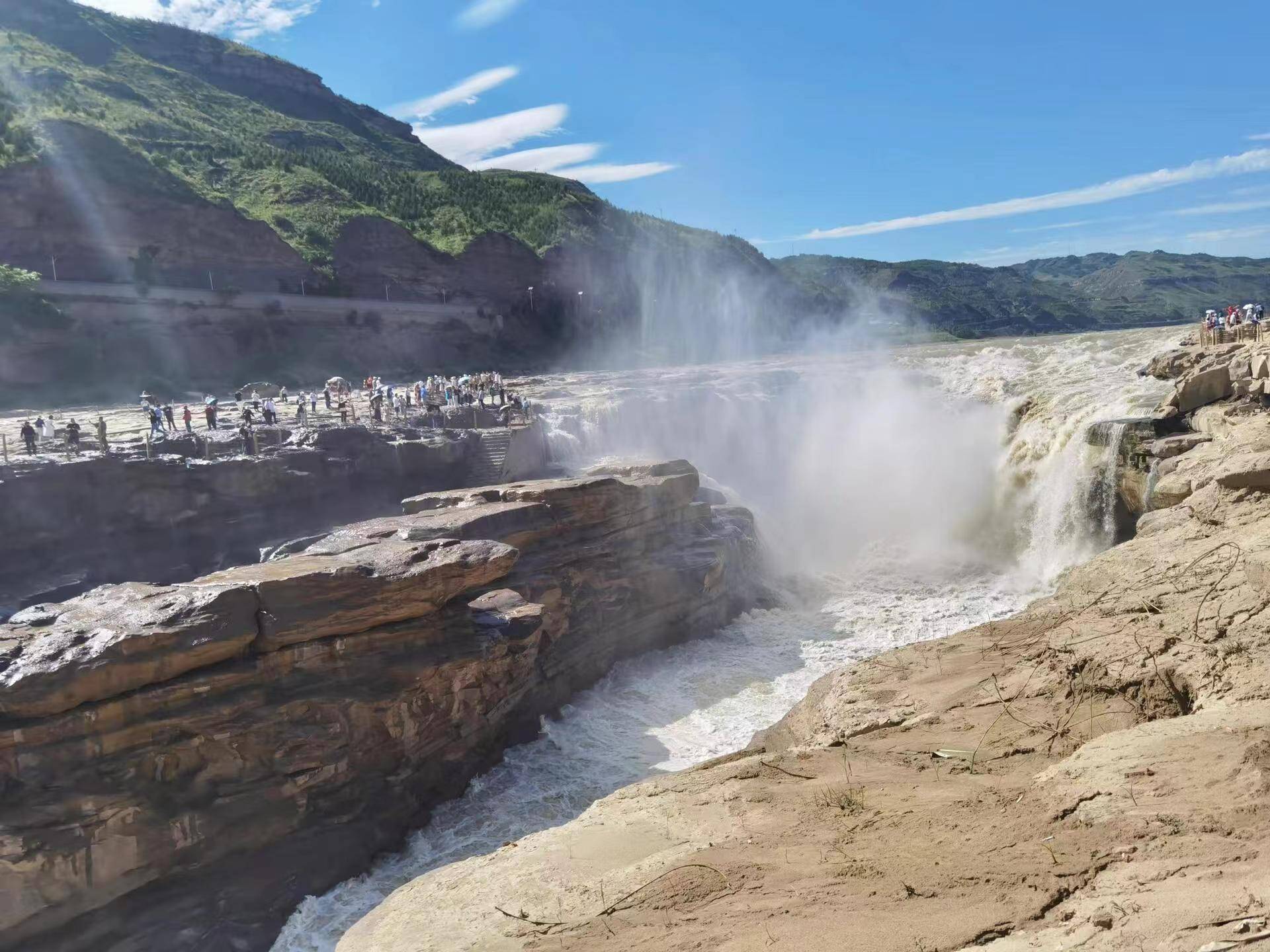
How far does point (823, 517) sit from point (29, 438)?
1862cm

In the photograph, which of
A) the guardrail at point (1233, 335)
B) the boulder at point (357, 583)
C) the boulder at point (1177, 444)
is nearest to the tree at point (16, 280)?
the boulder at point (357, 583)

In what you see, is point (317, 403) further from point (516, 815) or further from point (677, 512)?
point (516, 815)

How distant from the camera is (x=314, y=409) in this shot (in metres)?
23.0

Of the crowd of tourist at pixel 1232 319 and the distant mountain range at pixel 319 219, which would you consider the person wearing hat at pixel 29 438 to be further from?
the crowd of tourist at pixel 1232 319

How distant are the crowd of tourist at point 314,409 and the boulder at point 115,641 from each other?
916 cm

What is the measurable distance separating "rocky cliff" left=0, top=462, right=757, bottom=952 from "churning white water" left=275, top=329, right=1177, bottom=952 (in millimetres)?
687

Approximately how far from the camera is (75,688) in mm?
8203

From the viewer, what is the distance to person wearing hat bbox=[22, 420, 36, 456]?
16.8m

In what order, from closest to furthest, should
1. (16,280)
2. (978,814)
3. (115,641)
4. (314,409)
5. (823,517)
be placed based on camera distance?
(978,814) < (115,641) < (314,409) < (823,517) < (16,280)

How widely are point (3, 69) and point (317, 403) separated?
33163 millimetres

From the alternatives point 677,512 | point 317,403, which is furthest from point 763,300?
point 677,512

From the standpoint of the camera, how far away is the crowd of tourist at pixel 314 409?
18000mm

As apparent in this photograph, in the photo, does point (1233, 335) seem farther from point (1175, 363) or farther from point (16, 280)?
point (16, 280)

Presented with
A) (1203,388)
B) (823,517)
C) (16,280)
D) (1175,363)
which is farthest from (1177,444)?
(16,280)
